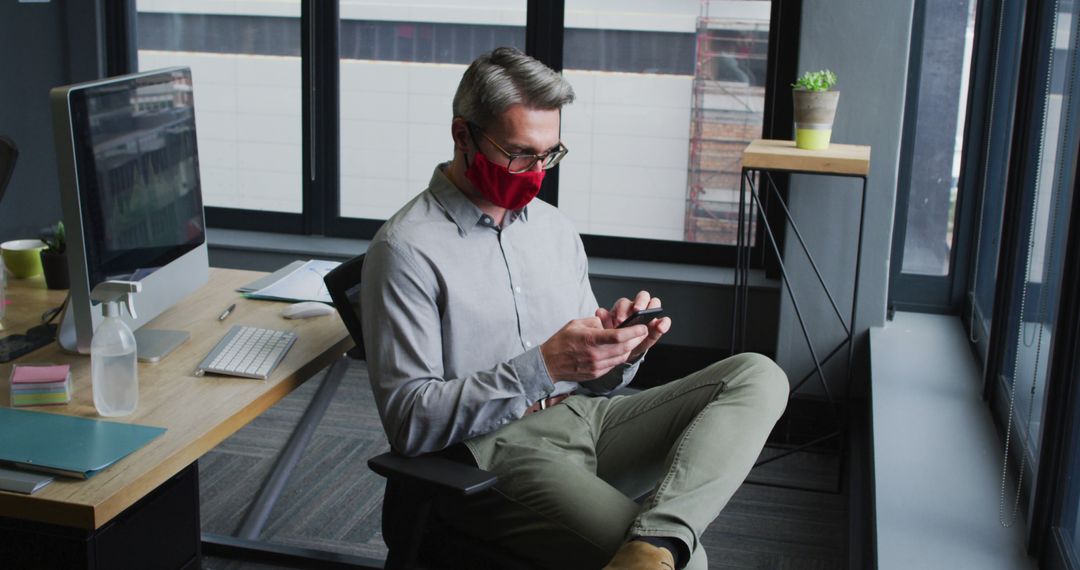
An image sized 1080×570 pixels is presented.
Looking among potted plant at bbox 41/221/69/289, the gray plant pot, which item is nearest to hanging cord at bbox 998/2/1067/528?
the gray plant pot

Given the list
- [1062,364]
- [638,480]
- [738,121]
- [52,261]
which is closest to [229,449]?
[52,261]

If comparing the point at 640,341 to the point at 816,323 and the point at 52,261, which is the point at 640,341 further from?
the point at 816,323

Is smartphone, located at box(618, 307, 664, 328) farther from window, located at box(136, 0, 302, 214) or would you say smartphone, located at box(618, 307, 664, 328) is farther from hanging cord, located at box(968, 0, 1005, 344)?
window, located at box(136, 0, 302, 214)

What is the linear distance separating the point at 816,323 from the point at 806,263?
20 centimetres

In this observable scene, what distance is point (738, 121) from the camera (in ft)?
13.2

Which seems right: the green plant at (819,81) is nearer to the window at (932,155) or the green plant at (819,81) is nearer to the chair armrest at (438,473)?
the window at (932,155)

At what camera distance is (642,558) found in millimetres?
1629

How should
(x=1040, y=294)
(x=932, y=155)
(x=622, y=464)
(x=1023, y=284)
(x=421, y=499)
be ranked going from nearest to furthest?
1. (x=421, y=499)
2. (x=622, y=464)
3. (x=1040, y=294)
4. (x=1023, y=284)
5. (x=932, y=155)

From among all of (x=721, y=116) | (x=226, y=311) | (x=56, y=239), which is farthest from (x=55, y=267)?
(x=721, y=116)

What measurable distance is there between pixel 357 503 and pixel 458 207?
4.46ft

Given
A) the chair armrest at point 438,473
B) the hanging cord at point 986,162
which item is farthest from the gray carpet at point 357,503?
the chair armrest at point 438,473

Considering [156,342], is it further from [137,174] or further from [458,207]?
[458,207]

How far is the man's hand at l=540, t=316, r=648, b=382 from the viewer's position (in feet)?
6.09

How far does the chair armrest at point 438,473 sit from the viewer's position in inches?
65.8
